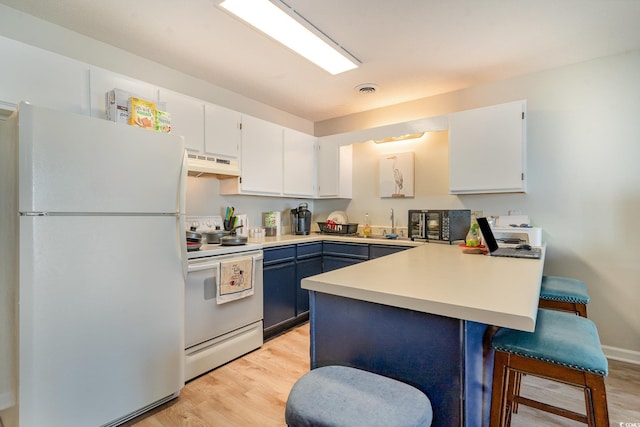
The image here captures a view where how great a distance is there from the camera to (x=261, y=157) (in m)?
3.12

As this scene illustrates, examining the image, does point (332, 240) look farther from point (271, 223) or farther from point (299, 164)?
point (299, 164)

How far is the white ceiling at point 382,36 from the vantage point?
1.85 metres

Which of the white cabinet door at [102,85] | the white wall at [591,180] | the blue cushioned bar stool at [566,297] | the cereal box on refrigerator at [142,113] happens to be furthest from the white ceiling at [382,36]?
the blue cushioned bar stool at [566,297]

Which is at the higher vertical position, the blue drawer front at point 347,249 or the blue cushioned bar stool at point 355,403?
the blue drawer front at point 347,249

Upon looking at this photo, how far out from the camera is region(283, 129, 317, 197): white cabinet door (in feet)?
11.3

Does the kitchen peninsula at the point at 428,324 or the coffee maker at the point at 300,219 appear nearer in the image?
the kitchen peninsula at the point at 428,324

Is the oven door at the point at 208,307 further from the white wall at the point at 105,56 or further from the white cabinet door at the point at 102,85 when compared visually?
the white wall at the point at 105,56

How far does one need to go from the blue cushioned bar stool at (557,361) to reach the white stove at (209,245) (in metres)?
1.83

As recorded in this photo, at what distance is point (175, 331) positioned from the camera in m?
1.88

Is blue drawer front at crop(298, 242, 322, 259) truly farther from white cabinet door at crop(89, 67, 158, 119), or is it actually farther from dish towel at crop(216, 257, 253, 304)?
white cabinet door at crop(89, 67, 158, 119)

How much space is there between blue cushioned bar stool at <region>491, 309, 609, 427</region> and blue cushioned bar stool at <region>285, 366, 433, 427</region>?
16.9 inches

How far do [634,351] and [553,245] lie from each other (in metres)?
0.95

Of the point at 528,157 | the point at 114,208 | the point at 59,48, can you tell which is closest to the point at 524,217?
the point at 528,157

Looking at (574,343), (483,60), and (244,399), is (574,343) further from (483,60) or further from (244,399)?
(483,60)
